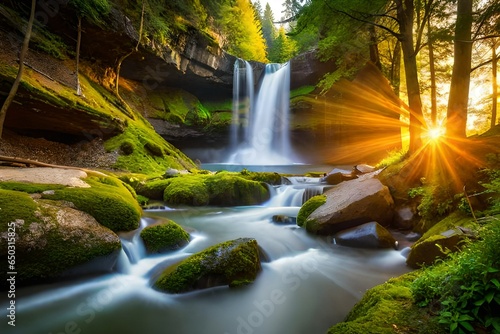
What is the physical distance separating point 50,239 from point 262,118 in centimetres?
2402

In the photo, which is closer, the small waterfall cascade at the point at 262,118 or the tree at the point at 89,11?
the tree at the point at 89,11

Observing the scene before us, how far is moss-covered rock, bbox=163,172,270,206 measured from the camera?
30.2 ft

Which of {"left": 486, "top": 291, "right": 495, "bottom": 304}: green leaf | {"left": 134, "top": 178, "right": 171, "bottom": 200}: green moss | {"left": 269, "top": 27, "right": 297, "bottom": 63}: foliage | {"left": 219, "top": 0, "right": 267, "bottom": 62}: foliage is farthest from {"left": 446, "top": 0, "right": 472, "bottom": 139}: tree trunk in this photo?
{"left": 219, "top": 0, "right": 267, "bottom": 62}: foliage

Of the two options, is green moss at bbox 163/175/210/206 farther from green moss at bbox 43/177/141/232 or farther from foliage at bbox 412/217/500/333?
foliage at bbox 412/217/500/333

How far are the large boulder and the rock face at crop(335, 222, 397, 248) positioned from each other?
22 cm

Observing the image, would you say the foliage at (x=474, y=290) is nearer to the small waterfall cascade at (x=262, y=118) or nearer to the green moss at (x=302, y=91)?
the small waterfall cascade at (x=262, y=118)

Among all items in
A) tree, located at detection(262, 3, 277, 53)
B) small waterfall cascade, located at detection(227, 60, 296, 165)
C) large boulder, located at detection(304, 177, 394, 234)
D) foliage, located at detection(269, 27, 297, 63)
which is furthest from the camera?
tree, located at detection(262, 3, 277, 53)

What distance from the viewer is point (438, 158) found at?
18.3 feet

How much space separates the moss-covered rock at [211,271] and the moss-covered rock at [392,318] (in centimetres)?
181

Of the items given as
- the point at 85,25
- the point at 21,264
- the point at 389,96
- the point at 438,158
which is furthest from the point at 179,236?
the point at 389,96

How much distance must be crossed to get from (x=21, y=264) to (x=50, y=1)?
15.5 meters

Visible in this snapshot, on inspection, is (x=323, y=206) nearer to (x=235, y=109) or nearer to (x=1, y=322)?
(x=1, y=322)

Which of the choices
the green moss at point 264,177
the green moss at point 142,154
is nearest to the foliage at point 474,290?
the green moss at point 264,177

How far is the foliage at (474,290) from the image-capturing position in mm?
1703
